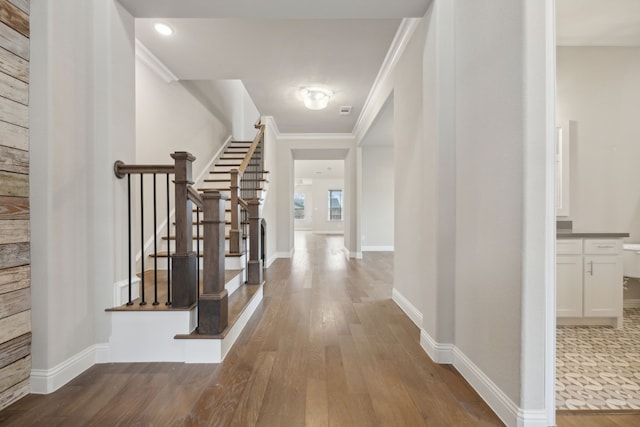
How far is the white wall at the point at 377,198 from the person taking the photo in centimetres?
780

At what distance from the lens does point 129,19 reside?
→ 2068mm

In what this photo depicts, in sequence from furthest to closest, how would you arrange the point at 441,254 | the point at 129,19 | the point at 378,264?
the point at 378,264, the point at 129,19, the point at 441,254

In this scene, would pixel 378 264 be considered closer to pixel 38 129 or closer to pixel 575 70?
pixel 575 70

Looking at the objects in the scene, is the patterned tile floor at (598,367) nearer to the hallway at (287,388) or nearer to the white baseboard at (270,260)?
the hallway at (287,388)

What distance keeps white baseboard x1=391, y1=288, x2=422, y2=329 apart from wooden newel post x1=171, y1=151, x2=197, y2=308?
179 cm

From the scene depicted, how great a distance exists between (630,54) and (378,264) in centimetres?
423

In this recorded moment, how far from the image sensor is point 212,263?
76.8 inches

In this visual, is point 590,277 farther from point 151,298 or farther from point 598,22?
point 151,298

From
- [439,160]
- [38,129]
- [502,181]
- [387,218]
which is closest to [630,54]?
[439,160]

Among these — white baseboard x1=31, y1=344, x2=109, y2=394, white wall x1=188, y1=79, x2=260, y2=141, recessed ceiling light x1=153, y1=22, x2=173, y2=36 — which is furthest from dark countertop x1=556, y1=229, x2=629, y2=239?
white wall x1=188, y1=79, x2=260, y2=141

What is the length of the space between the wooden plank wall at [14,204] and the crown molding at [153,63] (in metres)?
1.79

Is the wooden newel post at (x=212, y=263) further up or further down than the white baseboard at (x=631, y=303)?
further up

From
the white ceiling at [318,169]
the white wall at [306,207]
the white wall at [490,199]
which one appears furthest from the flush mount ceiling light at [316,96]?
the white wall at [306,207]

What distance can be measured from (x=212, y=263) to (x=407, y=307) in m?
1.83
